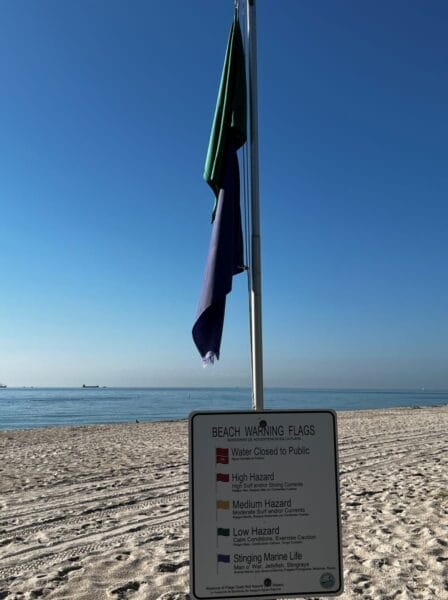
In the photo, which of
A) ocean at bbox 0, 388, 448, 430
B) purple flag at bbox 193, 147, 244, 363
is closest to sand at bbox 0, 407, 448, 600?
purple flag at bbox 193, 147, 244, 363

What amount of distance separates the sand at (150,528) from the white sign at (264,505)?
1701 mm

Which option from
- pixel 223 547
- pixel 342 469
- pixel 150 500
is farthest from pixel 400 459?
pixel 223 547

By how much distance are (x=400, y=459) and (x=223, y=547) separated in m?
9.85

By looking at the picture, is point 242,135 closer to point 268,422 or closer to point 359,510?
point 268,422

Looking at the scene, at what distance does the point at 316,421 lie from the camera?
3.11 metres

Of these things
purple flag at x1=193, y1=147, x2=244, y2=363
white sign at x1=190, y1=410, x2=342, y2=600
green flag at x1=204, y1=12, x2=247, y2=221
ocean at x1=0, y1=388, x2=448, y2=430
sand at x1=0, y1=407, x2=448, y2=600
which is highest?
green flag at x1=204, y1=12, x2=247, y2=221

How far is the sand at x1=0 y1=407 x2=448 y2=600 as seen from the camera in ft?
15.2

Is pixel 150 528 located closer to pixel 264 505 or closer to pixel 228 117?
pixel 264 505

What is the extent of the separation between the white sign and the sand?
1701 mm

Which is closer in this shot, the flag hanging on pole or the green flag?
the flag hanging on pole

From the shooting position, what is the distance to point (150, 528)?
6551 mm

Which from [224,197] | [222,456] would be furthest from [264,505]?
[224,197]

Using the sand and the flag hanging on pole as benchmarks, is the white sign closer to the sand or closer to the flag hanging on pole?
the flag hanging on pole

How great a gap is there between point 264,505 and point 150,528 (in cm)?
404
